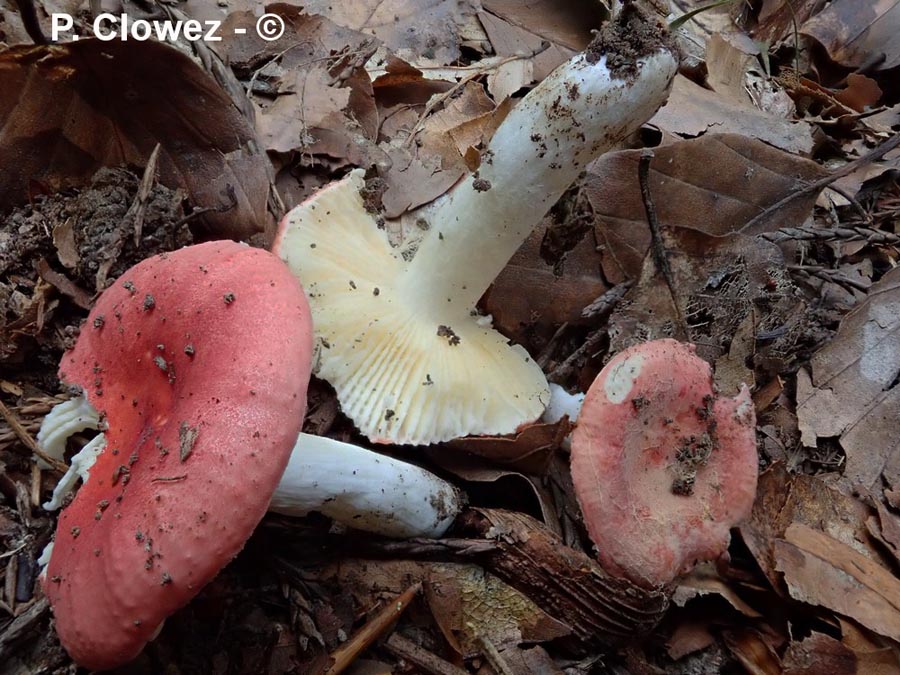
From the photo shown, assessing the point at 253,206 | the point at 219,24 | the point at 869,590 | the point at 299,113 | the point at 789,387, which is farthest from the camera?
the point at 219,24

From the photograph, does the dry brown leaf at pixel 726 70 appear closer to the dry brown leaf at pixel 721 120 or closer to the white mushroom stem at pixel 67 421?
the dry brown leaf at pixel 721 120

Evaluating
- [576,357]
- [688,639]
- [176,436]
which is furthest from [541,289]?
[176,436]

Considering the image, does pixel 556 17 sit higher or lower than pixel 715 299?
higher

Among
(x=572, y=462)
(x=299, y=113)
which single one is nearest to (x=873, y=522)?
(x=572, y=462)

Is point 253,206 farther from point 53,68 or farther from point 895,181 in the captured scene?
point 895,181

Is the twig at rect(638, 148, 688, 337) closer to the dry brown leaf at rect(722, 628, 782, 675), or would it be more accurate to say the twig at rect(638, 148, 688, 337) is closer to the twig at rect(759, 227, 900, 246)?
the twig at rect(759, 227, 900, 246)

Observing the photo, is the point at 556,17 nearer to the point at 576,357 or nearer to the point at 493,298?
the point at 493,298
